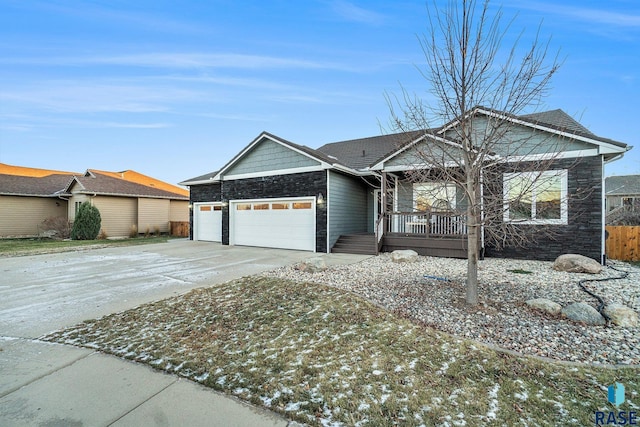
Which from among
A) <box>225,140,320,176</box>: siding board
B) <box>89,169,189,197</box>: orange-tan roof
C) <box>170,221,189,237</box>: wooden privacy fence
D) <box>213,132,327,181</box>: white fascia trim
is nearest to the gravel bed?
<box>213,132,327,181</box>: white fascia trim

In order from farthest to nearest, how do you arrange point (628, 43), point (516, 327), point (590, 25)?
point (628, 43), point (590, 25), point (516, 327)

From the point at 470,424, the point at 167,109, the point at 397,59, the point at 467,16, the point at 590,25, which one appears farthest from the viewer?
the point at 167,109

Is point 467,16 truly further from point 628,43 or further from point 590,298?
point 628,43

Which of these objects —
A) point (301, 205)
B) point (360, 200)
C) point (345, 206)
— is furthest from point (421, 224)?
point (301, 205)

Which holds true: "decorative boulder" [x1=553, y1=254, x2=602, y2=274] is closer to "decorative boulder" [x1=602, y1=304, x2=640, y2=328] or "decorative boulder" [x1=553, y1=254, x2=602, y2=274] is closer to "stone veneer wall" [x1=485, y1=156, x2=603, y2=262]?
"stone veneer wall" [x1=485, y1=156, x2=603, y2=262]

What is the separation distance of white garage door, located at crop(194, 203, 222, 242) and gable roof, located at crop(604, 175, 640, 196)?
32079 millimetres

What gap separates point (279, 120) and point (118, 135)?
1091cm

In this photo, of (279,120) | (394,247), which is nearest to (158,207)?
(279,120)

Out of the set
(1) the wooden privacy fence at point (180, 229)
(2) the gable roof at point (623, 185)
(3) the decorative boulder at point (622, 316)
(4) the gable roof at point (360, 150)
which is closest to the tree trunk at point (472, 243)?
(3) the decorative boulder at point (622, 316)

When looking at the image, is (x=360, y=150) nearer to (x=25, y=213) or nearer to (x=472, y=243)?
(x=472, y=243)

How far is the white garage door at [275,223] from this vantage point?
1235cm

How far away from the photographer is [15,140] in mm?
19547

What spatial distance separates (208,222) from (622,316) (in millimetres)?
17084

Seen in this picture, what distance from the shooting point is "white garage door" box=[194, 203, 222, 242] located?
16.5 meters
